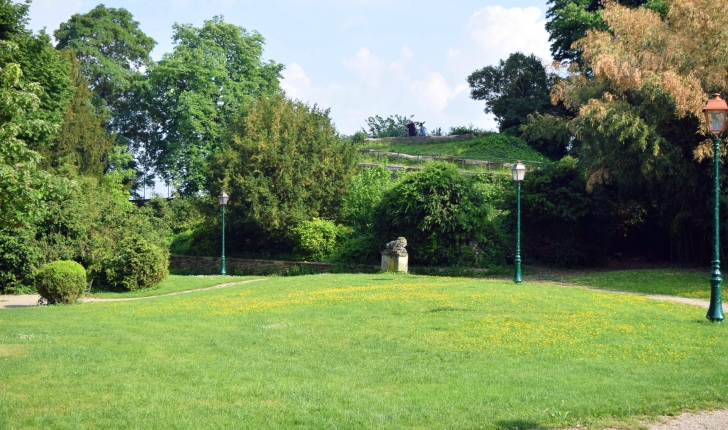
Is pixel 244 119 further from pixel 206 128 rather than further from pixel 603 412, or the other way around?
pixel 603 412

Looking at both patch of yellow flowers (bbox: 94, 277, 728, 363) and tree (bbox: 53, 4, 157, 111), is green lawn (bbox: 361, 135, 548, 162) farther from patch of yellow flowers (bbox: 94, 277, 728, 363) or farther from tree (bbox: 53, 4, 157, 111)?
patch of yellow flowers (bbox: 94, 277, 728, 363)

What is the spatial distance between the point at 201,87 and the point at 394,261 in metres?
24.5

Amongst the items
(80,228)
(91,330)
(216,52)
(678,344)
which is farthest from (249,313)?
(216,52)

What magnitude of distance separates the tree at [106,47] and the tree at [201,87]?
13.8 feet

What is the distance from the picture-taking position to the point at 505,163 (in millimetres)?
42688

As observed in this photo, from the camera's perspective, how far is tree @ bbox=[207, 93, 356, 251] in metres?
35.3

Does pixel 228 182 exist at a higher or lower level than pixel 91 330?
higher

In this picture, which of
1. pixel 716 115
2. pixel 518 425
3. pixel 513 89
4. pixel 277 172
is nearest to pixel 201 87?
pixel 277 172

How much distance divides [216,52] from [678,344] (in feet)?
136

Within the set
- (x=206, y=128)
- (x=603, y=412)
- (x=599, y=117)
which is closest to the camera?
(x=603, y=412)

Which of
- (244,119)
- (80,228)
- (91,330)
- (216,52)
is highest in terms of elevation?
(216,52)

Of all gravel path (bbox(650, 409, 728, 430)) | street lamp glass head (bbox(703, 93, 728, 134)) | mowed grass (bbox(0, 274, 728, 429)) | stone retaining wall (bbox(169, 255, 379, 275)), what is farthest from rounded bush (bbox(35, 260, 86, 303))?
gravel path (bbox(650, 409, 728, 430))

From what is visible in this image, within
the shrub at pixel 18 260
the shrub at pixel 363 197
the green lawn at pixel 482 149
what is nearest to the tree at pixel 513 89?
the green lawn at pixel 482 149

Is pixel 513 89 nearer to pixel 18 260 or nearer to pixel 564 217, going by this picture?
pixel 564 217
